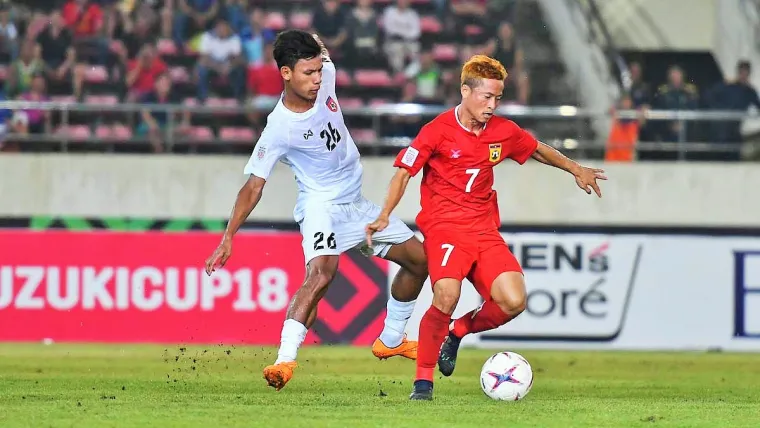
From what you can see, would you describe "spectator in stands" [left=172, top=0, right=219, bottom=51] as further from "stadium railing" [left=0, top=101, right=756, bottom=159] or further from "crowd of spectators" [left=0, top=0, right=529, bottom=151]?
"stadium railing" [left=0, top=101, right=756, bottom=159]

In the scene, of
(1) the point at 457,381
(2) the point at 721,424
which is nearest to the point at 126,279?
(1) the point at 457,381

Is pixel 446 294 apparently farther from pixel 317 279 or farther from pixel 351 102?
pixel 351 102

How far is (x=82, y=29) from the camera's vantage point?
1905 cm

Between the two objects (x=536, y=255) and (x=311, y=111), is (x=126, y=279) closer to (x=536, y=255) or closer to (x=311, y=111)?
(x=536, y=255)

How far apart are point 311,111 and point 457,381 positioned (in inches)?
111

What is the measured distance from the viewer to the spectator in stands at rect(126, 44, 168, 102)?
18000mm

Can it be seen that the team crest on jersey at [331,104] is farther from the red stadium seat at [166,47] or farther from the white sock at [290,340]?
the red stadium seat at [166,47]

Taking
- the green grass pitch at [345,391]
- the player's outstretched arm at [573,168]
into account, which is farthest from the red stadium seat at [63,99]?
the player's outstretched arm at [573,168]

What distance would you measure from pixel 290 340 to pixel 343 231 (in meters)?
0.92

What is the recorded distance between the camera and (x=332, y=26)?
19.0m

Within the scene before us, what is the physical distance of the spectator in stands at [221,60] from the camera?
18.1 m

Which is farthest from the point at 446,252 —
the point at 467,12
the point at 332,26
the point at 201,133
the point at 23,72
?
the point at 467,12

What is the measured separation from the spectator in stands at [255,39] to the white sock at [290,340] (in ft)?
31.9

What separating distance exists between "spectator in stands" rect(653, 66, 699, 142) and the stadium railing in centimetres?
4
